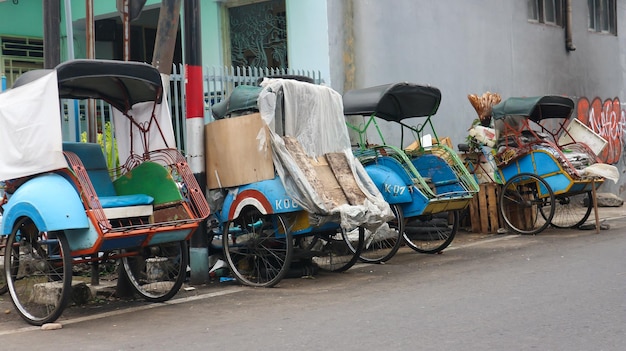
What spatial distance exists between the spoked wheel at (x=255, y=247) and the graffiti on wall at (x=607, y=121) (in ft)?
43.0

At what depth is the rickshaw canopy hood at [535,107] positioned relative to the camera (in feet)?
42.7

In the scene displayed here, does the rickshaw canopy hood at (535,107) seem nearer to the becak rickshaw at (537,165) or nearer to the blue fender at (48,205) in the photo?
the becak rickshaw at (537,165)

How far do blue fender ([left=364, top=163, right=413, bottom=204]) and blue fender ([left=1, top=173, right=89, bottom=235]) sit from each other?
438cm

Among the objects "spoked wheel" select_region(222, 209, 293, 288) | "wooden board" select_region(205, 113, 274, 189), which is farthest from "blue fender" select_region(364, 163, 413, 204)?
"wooden board" select_region(205, 113, 274, 189)

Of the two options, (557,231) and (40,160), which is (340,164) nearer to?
(40,160)

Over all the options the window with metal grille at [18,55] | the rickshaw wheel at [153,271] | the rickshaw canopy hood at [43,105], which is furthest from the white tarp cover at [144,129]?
the window with metal grille at [18,55]

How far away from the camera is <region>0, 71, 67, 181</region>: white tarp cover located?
24.3 ft

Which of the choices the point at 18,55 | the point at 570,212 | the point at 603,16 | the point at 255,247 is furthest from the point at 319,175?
the point at 603,16

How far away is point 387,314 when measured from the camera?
7152 mm

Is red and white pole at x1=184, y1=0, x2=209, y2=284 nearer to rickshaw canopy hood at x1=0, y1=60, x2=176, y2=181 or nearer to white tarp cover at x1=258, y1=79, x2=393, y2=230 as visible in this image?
white tarp cover at x1=258, y1=79, x2=393, y2=230

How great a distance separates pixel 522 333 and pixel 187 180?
360 centimetres

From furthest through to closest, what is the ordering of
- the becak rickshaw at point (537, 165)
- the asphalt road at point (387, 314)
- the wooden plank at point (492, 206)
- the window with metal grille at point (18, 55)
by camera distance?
1. the window with metal grille at point (18, 55)
2. the wooden plank at point (492, 206)
3. the becak rickshaw at point (537, 165)
4. the asphalt road at point (387, 314)

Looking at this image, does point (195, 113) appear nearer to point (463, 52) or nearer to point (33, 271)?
point (33, 271)

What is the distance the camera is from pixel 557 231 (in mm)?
13750
